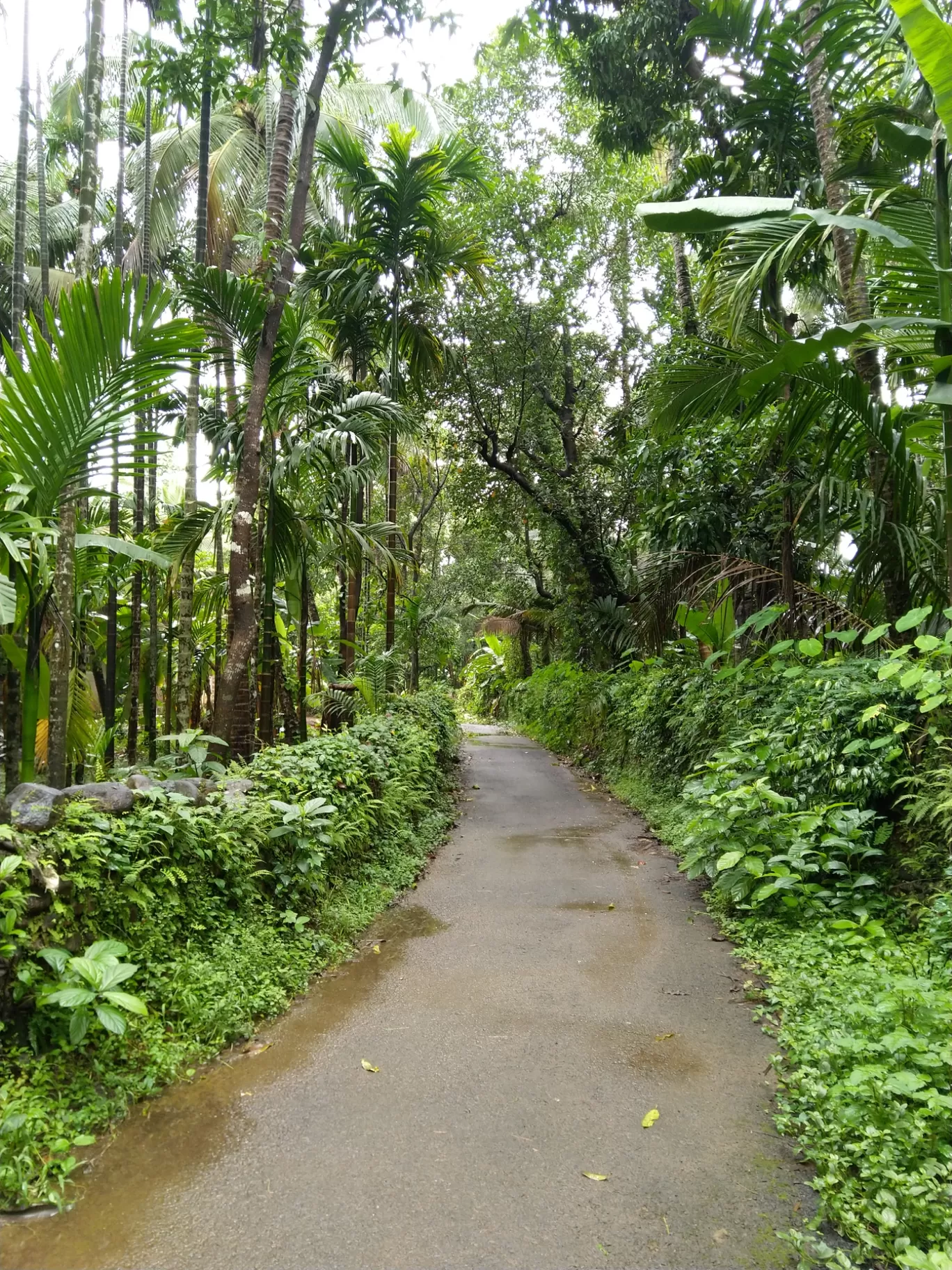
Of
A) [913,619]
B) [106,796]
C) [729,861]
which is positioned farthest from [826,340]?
[106,796]

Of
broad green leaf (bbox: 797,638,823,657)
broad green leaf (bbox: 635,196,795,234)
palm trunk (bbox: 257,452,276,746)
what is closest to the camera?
broad green leaf (bbox: 635,196,795,234)

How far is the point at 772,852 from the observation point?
486 cm

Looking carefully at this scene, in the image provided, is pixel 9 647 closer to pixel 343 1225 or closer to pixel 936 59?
pixel 343 1225

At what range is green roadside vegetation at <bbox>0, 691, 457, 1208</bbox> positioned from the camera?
9.02 ft

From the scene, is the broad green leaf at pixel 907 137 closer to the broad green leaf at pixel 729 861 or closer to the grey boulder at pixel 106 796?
the broad green leaf at pixel 729 861

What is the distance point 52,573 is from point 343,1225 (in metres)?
3.91

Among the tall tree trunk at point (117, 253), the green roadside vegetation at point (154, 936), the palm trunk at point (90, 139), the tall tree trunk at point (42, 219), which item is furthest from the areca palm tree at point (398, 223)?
the green roadside vegetation at point (154, 936)

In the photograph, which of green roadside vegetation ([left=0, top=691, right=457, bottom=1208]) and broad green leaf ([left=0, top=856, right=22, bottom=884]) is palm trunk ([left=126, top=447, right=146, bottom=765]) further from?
broad green leaf ([left=0, top=856, right=22, bottom=884])

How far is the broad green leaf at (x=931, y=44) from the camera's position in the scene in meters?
3.12

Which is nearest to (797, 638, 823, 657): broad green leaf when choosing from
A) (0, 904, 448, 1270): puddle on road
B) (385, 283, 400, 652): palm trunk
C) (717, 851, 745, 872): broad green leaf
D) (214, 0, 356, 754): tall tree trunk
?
(717, 851, 745, 872): broad green leaf

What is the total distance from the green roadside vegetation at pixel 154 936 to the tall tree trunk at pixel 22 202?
3519 mm

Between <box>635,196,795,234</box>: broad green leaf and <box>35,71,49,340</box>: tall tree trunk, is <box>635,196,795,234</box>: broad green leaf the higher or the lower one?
the lower one

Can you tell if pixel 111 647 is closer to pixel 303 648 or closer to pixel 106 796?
pixel 303 648

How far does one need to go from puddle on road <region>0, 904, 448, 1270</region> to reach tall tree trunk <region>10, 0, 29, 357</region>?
4711mm
